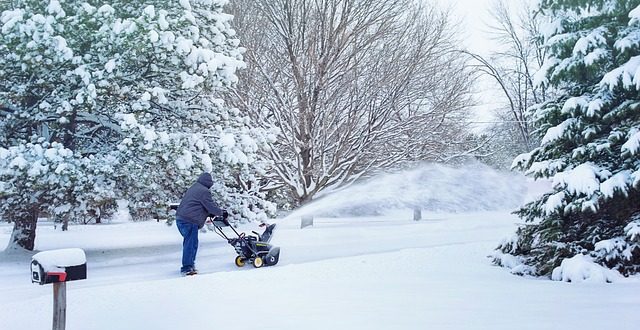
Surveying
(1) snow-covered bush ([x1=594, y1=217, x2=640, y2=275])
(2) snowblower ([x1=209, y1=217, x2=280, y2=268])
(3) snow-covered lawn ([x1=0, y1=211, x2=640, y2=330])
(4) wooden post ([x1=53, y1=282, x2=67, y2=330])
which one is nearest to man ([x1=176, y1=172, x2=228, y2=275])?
(2) snowblower ([x1=209, y1=217, x2=280, y2=268])

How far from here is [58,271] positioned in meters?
4.43

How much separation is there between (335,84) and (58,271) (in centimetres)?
1348

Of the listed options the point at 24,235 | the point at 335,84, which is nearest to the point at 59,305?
the point at 24,235

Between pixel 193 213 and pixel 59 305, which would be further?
pixel 193 213

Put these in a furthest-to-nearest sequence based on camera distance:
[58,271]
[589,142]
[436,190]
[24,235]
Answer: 1. [436,190]
2. [24,235]
3. [589,142]
4. [58,271]

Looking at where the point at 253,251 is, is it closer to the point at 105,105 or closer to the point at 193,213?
the point at 193,213

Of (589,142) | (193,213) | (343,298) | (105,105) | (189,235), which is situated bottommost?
(343,298)

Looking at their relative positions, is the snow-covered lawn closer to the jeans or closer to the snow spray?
the jeans

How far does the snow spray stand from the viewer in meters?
18.3

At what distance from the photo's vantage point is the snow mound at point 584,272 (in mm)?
7441

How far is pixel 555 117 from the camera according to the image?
342 inches

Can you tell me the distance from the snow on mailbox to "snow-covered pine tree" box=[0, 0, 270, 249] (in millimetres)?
6819

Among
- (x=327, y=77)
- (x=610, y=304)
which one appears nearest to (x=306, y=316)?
(x=610, y=304)

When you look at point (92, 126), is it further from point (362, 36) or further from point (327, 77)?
point (362, 36)
